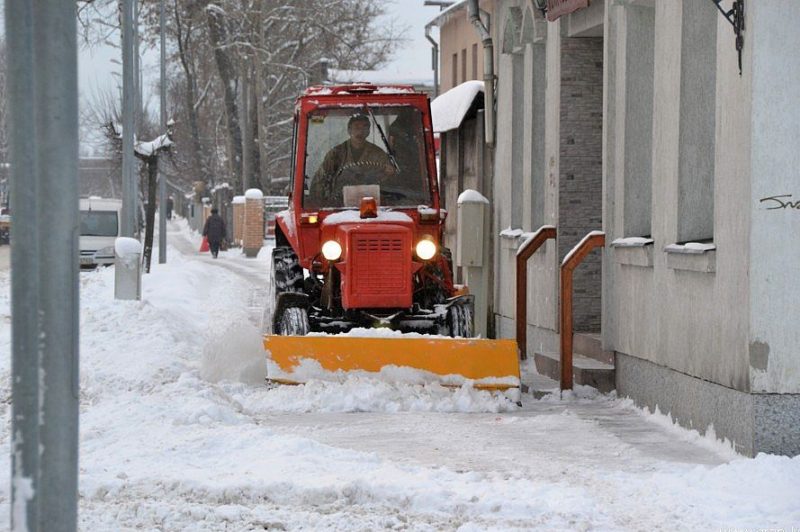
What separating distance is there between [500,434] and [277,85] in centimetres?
4195

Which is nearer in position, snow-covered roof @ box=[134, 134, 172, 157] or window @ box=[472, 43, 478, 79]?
window @ box=[472, 43, 478, 79]

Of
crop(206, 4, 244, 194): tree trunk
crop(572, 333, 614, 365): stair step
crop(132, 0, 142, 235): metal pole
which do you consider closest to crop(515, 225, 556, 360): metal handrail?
crop(572, 333, 614, 365): stair step

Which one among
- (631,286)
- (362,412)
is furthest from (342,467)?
(631,286)

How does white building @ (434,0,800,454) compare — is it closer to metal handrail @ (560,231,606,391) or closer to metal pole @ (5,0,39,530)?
metal handrail @ (560,231,606,391)

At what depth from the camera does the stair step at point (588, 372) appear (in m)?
12.7

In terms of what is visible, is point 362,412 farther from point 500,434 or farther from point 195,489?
point 195,489

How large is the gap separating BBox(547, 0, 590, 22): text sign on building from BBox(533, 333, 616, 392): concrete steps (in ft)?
9.90

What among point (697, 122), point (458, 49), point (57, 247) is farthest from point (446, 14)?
point (57, 247)

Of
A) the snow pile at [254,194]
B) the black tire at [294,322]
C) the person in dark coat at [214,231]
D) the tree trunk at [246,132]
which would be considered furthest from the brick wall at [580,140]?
the person in dark coat at [214,231]

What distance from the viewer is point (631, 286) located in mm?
12125

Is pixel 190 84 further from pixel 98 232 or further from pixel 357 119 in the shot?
pixel 357 119

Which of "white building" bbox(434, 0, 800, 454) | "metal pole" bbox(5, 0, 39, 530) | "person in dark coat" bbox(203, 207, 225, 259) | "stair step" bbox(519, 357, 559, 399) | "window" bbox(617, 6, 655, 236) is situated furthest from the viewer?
"person in dark coat" bbox(203, 207, 225, 259)

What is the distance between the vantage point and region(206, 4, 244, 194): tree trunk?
44.1m

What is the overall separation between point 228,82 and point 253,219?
4.16 meters
